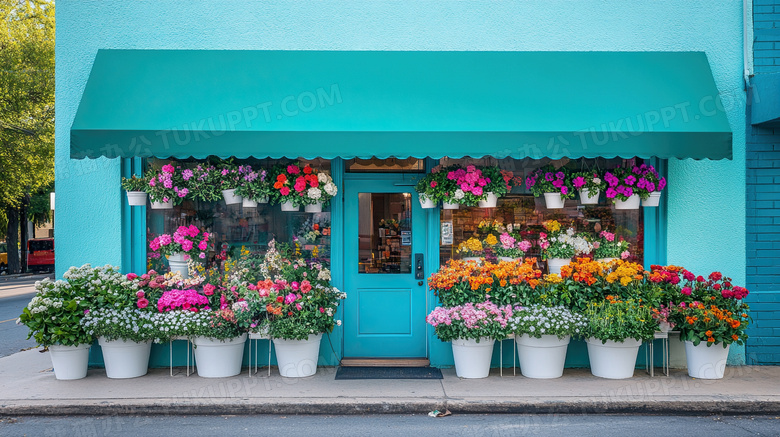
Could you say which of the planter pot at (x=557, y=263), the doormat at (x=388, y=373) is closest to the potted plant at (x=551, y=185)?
the planter pot at (x=557, y=263)

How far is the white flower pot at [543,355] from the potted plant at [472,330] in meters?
0.37

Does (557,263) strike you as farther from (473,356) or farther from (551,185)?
(473,356)

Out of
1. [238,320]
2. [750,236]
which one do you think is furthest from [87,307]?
[750,236]

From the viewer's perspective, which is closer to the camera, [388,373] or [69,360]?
[69,360]

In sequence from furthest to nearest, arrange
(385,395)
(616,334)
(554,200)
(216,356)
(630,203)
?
1. (554,200)
2. (630,203)
3. (216,356)
4. (616,334)
5. (385,395)

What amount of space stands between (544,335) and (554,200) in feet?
5.36

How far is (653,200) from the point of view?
7277 mm

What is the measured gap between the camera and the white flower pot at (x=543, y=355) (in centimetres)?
679

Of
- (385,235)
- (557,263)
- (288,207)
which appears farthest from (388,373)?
Result: (557,263)

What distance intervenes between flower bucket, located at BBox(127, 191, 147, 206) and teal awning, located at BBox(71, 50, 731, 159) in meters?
0.82

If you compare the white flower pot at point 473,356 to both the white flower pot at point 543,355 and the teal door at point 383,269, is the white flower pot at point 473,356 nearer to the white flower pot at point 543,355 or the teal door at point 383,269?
the white flower pot at point 543,355

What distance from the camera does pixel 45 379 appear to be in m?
6.89

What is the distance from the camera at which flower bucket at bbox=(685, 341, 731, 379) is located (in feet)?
22.1

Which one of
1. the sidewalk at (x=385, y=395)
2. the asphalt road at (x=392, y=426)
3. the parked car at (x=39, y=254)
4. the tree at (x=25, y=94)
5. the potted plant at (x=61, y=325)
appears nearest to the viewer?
the asphalt road at (x=392, y=426)
